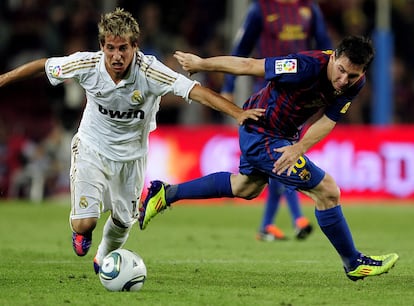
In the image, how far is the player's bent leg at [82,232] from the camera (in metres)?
7.36

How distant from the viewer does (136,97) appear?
7141mm

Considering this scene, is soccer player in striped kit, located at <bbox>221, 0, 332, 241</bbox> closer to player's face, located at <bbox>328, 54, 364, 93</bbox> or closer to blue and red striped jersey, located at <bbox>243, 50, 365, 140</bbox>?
blue and red striped jersey, located at <bbox>243, 50, 365, 140</bbox>

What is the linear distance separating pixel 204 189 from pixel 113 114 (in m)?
1.08

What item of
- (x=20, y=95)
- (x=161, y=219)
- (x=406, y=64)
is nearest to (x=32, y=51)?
(x=20, y=95)

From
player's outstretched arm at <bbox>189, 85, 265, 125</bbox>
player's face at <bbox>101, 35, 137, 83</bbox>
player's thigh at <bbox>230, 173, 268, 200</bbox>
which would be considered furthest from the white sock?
player's outstretched arm at <bbox>189, 85, 265, 125</bbox>

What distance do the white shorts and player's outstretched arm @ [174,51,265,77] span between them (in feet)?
3.24

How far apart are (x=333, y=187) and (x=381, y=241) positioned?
11.7ft

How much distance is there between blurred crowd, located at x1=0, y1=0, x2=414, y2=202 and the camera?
54.7 ft

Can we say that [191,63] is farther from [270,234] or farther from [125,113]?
[270,234]

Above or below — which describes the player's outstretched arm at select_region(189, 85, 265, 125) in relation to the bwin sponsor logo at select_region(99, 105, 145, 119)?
above

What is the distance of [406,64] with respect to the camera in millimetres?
19359

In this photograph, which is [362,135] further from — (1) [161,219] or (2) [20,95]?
(2) [20,95]

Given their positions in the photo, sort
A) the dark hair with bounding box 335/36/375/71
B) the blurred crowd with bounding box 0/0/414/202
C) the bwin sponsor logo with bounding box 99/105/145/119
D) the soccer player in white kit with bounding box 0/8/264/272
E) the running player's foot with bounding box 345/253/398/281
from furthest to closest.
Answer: the blurred crowd with bounding box 0/0/414/202 < the bwin sponsor logo with bounding box 99/105/145/119 < the running player's foot with bounding box 345/253/398/281 < the soccer player in white kit with bounding box 0/8/264/272 < the dark hair with bounding box 335/36/375/71

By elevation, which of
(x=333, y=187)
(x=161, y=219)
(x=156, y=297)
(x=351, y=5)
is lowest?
(x=161, y=219)
